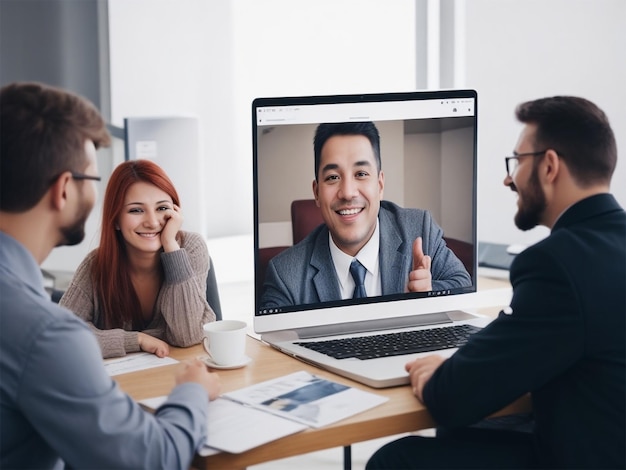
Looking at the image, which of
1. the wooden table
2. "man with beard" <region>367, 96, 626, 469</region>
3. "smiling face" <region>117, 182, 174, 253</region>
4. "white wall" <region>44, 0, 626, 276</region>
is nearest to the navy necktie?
the wooden table

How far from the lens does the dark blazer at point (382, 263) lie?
5.64 feet

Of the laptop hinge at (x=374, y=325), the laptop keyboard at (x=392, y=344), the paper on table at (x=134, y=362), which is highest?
the laptop hinge at (x=374, y=325)

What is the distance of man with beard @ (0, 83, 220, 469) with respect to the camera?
3.63 ft

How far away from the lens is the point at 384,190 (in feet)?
5.77

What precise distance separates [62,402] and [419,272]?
941 mm

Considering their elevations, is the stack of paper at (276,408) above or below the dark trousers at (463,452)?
above

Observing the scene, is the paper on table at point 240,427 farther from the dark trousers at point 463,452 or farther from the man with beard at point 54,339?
the dark trousers at point 463,452

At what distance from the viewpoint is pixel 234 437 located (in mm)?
1226

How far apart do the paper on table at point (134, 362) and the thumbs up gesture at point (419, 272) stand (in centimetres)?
56

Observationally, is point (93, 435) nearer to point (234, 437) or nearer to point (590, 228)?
point (234, 437)

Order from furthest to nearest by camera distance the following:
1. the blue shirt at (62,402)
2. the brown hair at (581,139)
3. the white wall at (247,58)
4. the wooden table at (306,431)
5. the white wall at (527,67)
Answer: the white wall at (247,58)
the white wall at (527,67)
the brown hair at (581,139)
the wooden table at (306,431)
the blue shirt at (62,402)

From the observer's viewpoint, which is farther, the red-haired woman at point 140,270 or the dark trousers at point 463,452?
the red-haired woman at point 140,270

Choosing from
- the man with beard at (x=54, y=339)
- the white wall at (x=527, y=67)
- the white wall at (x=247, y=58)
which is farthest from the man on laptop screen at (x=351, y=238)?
the white wall at (x=247, y=58)

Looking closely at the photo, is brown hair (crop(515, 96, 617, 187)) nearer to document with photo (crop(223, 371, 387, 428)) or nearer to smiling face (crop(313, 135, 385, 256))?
smiling face (crop(313, 135, 385, 256))
